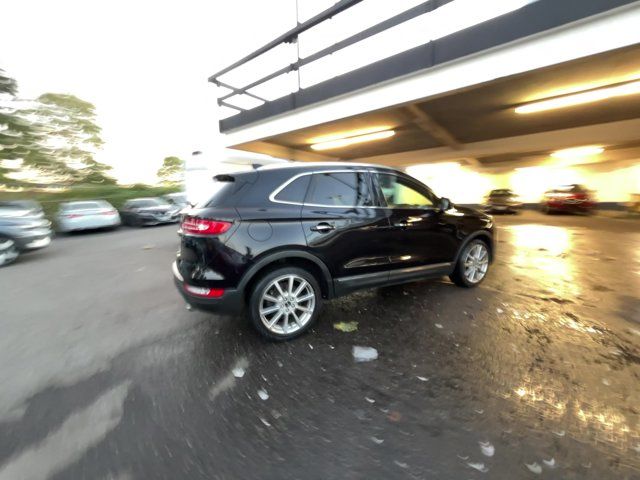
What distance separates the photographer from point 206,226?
2.64 m

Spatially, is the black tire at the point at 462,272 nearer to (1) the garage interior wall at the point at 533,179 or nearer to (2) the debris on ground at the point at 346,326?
(2) the debris on ground at the point at 346,326

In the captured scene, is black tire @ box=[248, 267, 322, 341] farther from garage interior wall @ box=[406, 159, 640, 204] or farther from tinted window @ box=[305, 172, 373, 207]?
garage interior wall @ box=[406, 159, 640, 204]

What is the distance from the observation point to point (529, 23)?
541cm

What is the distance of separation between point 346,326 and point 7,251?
8.32 m

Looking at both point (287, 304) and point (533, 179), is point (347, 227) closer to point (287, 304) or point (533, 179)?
point (287, 304)

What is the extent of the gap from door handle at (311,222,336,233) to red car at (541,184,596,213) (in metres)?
15.5

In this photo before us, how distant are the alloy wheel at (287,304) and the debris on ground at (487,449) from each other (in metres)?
1.75

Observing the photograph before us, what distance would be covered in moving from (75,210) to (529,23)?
15490 millimetres

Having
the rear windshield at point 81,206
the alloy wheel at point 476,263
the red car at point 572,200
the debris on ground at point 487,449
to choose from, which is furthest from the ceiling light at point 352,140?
the debris on ground at point 487,449

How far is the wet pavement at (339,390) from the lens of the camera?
1660 millimetres

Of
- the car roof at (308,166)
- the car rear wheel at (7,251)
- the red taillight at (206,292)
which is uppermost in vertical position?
the car roof at (308,166)

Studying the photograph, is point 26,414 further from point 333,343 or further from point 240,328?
point 333,343

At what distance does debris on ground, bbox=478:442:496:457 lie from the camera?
166cm

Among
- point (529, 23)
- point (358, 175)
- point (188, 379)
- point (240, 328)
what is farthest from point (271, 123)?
point (188, 379)
